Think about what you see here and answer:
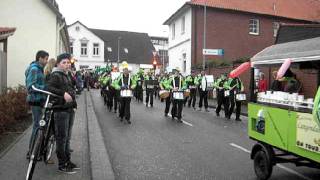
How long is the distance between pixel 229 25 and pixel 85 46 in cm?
4283

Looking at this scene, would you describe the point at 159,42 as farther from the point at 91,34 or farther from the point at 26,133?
the point at 26,133

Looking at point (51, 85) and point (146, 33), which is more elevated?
point (146, 33)

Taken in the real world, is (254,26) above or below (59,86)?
above

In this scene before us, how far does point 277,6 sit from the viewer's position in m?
47.0

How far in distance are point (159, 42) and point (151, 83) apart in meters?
86.3

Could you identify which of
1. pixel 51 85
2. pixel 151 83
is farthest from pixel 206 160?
pixel 151 83

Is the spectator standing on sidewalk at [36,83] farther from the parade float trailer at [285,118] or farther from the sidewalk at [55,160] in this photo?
the parade float trailer at [285,118]

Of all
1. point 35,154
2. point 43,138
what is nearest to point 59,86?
point 43,138

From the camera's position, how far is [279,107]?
776cm

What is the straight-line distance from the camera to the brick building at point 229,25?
137 feet

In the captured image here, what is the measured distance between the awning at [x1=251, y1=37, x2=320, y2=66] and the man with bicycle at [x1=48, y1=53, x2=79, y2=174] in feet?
10.7

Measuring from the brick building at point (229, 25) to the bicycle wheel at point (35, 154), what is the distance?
33.1 meters

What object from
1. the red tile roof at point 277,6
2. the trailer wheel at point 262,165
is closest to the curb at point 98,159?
the trailer wheel at point 262,165

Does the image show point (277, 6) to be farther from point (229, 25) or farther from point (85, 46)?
point (85, 46)
